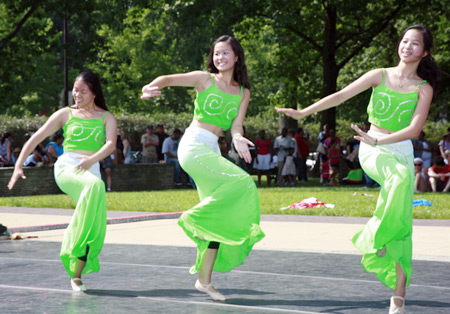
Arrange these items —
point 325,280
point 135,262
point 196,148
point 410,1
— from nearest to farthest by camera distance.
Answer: point 196,148 → point 325,280 → point 135,262 → point 410,1

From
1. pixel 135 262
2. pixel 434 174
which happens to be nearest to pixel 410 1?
pixel 434 174

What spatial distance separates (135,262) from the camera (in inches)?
358

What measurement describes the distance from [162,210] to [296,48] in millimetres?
19140

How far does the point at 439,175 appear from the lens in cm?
2059

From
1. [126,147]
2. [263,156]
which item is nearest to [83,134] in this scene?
[263,156]

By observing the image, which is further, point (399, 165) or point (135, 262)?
point (135, 262)

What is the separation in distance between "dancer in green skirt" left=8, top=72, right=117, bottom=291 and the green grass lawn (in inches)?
316

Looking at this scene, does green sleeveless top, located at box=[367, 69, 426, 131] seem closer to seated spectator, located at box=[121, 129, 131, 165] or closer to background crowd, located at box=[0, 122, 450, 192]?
background crowd, located at box=[0, 122, 450, 192]

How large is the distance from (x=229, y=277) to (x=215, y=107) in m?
1.93

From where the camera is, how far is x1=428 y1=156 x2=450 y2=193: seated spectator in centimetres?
2056

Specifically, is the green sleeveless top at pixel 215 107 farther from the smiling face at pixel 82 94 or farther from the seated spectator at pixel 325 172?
the seated spectator at pixel 325 172

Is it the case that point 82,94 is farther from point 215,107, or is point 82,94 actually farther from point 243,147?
point 243,147

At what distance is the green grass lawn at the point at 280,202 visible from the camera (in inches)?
599

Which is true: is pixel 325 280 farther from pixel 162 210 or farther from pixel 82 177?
pixel 162 210
